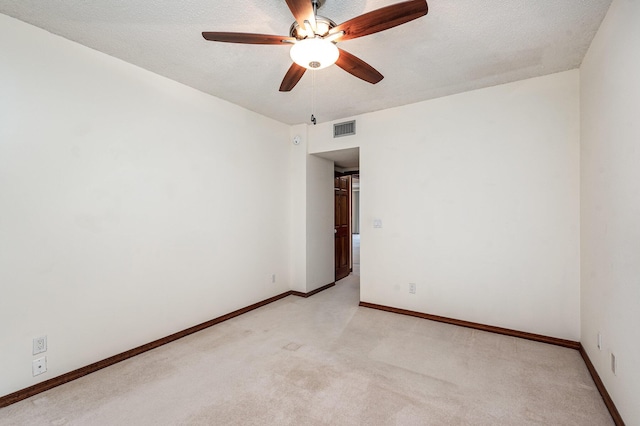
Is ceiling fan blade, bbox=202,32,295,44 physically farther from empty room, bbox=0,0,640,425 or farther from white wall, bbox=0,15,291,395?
white wall, bbox=0,15,291,395

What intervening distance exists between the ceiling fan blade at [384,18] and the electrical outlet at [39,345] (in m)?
3.02

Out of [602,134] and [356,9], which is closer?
[356,9]

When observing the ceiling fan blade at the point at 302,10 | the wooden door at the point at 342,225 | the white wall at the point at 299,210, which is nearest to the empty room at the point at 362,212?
the ceiling fan blade at the point at 302,10

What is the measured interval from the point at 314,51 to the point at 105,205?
2211 millimetres

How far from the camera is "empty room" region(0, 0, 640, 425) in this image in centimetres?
189

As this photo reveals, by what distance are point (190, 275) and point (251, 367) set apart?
1.29m

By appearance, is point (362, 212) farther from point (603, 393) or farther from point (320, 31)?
point (603, 393)

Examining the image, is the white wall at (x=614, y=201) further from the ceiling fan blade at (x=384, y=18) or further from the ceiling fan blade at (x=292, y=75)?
the ceiling fan blade at (x=292, y=75)

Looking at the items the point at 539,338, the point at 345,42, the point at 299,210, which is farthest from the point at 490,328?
the point at 345,42

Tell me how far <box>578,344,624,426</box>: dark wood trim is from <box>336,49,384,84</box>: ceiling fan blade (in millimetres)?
2706

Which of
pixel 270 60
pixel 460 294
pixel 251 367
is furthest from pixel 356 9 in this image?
pixel 460 294

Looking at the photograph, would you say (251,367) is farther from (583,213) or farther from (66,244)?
(583,213)

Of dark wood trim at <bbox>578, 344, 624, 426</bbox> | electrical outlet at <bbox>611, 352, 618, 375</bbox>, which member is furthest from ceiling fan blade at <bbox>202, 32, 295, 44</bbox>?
dark wood trim at <bbox>578, 344, 624, 426</bbox>

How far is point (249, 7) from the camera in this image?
1.88 m
